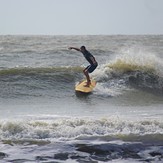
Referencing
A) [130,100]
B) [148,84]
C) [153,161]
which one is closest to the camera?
[153,161]

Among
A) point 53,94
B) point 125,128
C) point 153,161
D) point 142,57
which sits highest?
point 142,57

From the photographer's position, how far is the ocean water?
765 centimetres

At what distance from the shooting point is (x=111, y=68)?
67.2ft

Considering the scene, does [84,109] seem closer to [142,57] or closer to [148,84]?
[148,84]

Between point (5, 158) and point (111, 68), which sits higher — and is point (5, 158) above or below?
below

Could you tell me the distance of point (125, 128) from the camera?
30.9ft

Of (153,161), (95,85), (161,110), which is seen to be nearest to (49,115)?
(161,110)

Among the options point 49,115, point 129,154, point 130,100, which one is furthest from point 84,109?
point 129,154

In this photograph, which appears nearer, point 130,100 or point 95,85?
point 130,100

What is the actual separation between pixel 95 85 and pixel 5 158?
1015 cm

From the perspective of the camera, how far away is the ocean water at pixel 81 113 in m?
7.65

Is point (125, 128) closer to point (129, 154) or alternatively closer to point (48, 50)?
point (129, 154)

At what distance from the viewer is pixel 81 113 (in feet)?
38.8

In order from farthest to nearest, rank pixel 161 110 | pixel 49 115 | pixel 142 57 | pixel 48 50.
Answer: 1. pixel 48 50
2. pixel 142 57
3. pixel 161 110
4. pixel 49 115
